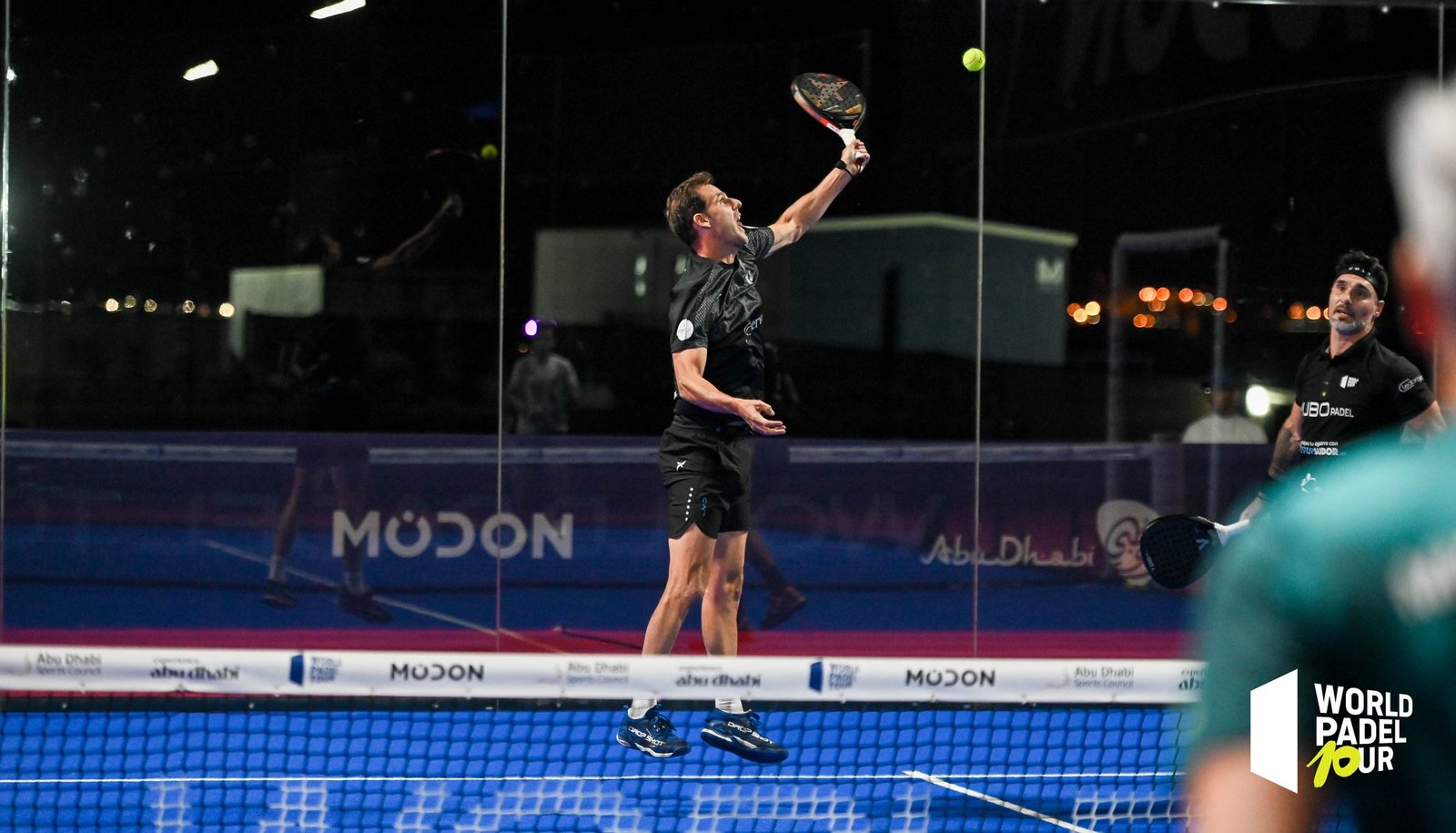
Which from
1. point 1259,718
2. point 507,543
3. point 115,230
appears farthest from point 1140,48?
point 1259,718

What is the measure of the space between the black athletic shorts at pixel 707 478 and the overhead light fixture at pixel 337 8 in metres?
2.28

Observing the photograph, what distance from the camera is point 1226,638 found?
1067 millimetres

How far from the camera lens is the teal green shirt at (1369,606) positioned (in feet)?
3.24

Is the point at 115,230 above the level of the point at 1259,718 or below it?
above

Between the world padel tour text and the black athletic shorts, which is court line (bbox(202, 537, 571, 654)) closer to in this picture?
the black athletic shorts

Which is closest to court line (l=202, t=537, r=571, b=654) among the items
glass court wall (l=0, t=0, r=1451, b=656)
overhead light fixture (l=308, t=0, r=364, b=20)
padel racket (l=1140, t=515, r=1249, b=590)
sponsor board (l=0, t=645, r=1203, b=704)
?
glass court wall (l=0, t=0, r=1451, b=656)

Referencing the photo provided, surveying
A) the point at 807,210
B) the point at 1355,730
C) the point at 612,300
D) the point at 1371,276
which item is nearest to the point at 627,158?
the point at 612,300

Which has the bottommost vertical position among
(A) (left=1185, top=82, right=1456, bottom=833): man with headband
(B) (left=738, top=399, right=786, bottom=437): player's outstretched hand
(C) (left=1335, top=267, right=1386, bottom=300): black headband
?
(A) (left=1185, top=82, right=1456, bottom=833): man with headband

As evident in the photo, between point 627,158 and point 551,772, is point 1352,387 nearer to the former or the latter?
point 627,158

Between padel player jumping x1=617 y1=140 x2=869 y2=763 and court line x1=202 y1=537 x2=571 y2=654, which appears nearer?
padel player jumping x1=617 y1=140 x2=869 y2=763

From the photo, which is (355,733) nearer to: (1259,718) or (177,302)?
(177,302)

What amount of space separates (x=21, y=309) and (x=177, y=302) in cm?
55

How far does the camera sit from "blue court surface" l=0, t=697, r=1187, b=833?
4.42 metres

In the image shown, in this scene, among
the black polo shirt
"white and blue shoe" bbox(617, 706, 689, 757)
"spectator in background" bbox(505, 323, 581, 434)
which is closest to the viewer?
"white and blue shoe" bbox(617, 706, 689, 757)
